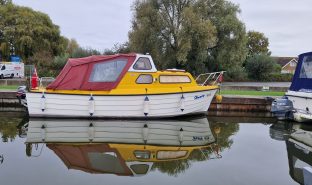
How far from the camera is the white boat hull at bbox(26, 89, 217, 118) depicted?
48.0 ft

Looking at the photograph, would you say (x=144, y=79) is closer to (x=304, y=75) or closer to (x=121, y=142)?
(x=121, y=142)

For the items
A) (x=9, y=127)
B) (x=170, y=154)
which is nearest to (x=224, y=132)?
(x=170, y=154)

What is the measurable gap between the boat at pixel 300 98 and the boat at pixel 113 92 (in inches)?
151

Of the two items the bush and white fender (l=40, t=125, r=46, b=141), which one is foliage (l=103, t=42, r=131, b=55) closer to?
the bush

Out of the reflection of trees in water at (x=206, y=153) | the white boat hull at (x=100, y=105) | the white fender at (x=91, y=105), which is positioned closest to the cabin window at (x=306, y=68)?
the reflection of trees in water at (x=206, y=153)

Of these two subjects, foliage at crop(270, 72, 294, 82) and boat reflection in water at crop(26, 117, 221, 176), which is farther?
foliage at crop(270, 72, 294, 82)

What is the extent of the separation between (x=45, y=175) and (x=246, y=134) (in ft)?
25.7

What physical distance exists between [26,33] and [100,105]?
115ft

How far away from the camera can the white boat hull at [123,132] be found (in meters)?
11.3

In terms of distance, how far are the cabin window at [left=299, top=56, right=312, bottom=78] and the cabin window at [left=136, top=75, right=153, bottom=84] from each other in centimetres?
704

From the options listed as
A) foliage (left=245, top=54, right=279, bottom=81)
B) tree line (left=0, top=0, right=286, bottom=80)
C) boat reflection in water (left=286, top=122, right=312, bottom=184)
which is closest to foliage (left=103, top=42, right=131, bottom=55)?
tree line (left=0, top=0, right=286, bottom=80)

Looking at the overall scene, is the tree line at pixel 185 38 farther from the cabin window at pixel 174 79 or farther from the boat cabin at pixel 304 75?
the cabin window at pixel 174 79

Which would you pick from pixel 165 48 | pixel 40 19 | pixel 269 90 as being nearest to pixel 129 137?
pixel 269 90

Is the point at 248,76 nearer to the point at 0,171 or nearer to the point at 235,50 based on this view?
the point at 235,50
